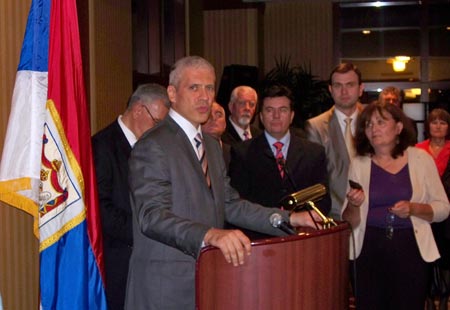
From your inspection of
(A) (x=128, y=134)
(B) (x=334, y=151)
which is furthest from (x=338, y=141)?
(A) (x=128, y=134)

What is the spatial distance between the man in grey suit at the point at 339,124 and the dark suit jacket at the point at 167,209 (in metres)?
1.57

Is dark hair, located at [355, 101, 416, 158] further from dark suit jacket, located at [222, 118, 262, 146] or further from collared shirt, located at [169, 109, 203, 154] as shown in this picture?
collared shirt, located at [169, 109, 203, 154]

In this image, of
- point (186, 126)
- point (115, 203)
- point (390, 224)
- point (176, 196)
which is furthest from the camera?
point (390, 224)

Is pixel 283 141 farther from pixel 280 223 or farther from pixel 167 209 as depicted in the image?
pixel 167 209

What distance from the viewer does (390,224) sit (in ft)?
11.5

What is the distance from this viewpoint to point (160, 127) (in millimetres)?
2338

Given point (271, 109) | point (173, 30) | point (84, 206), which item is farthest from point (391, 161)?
point (173, 30)

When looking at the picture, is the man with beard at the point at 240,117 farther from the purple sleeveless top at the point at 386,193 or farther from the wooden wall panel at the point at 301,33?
the wooden wall panel at the point at 301,33

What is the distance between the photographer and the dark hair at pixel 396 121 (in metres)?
3.65

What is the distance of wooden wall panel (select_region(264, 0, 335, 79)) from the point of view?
11.0 meters

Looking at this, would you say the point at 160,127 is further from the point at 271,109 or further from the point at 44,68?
the point at 271,109

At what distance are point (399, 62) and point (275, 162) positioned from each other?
8278 millimetres

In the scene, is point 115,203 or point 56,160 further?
point 115,203

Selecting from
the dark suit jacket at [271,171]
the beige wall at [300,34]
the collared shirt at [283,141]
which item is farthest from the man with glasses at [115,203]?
the beige wall at [300,34]
